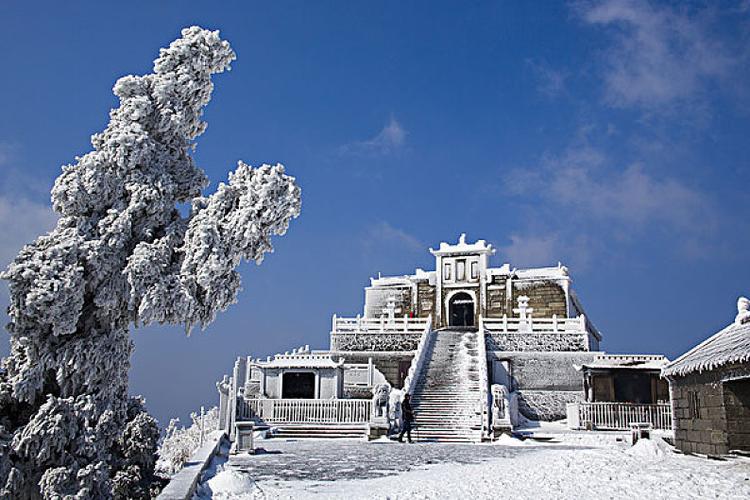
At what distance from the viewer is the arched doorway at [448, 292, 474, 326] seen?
38.3m

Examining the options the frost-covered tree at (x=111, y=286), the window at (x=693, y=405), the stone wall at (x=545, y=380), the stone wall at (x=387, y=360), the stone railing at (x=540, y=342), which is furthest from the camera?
the stone wall at (x=387, y=360)

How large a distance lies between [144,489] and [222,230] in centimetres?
432

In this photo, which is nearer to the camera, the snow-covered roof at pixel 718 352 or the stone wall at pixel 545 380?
the snow-covered roof at pixel 718 352

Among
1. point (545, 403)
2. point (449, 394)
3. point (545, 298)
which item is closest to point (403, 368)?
point (449, 394)

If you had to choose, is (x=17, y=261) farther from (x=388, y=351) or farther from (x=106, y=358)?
(x=388, y=351)

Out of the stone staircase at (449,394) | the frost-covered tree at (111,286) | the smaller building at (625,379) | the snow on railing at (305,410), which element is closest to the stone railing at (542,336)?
the stone staircase at (449,394)

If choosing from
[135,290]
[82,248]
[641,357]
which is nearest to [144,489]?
[135,290]

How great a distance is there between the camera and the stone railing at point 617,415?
23.1 metres

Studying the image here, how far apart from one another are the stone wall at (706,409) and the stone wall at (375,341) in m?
17.3

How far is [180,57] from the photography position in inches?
527

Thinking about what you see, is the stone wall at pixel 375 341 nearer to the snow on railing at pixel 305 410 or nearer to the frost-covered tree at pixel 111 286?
the snow on railing at pixel 305 410

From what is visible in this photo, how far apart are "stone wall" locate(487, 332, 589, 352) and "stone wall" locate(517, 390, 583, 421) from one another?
7.52 ft

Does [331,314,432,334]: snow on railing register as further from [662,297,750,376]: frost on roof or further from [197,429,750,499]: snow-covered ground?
[662,297,750,376]: frost on roof

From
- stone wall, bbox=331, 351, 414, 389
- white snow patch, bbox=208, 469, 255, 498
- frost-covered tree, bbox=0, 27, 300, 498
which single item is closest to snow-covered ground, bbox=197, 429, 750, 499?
white snow patch, bbox=208, 469, 255, 498
